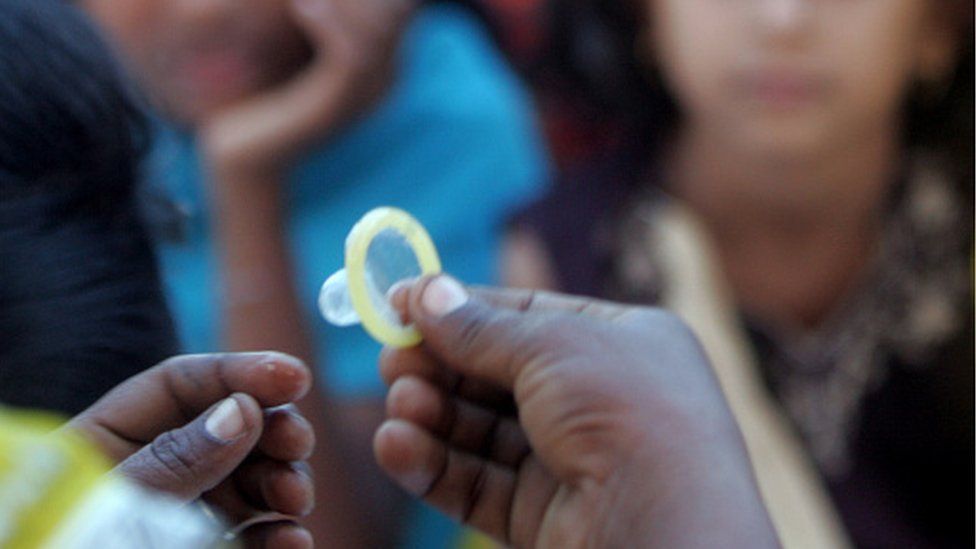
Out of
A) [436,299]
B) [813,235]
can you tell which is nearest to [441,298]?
[436,299]

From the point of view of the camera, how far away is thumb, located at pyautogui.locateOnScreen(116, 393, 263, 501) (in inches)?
19.6

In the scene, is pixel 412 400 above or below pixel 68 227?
below

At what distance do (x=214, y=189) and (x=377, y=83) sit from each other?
21 cm

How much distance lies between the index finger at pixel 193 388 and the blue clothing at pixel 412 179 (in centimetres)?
67

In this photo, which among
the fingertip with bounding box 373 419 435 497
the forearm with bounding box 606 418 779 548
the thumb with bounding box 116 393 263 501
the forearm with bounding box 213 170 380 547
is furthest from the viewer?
the forearm with bounding box 213 170 380 547

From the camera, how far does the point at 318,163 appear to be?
53.9 inches

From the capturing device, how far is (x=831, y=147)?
4.25ft

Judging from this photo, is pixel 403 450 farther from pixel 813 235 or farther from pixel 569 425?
pixel 813 235

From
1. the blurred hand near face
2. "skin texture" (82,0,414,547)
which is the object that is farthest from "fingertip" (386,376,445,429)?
the blurred hand near face

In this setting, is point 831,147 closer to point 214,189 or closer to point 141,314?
point 214,189

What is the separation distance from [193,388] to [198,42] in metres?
0.79

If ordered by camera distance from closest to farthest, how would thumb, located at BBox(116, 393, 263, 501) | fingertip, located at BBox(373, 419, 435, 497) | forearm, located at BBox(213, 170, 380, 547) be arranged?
thumb, located at BBox(116, 393, 263, 501)
fingertip, located at BBox(373, 419, 435, 497)
forearm, located at BBox(213, 170, 380, 547)

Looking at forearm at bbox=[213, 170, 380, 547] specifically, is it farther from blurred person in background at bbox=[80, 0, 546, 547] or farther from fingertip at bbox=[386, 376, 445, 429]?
fingertip at bbox=[386, 376, 445, 429]

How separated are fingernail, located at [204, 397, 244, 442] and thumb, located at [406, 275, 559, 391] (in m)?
0.17
